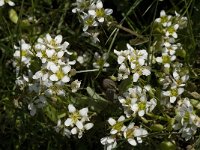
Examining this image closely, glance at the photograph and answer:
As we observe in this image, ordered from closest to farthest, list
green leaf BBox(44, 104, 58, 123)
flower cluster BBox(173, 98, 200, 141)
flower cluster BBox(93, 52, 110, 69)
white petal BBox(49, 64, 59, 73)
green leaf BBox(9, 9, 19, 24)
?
flower cluster BBox(173, 98, 200, 141) < white petal BBox(49, 64, 59, 73) < green leaf BBox(44, 104, 58, 123) < flower cluster BBox(93, 52, 110, 69) < green leaf BBox(9, 9, 19, 24)

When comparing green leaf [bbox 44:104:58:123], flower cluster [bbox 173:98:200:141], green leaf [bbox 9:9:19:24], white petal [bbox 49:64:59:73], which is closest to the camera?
flower cluster [bbox 173:98:200:141]

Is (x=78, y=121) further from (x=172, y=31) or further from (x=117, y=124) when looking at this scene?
(x=172, y=31)

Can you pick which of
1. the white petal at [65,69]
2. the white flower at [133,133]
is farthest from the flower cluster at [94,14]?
the white flower at [133,133]

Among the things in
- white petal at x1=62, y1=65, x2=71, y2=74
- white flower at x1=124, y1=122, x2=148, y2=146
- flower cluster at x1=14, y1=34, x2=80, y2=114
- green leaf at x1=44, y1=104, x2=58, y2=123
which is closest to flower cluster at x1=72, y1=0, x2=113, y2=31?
flower cluster at x1=14, y1=34, x2=80, y2=114

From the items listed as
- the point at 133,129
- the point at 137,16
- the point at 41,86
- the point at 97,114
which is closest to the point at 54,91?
the point at 41,86

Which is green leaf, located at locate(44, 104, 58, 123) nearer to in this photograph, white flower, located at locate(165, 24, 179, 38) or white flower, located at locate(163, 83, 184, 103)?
white flower, located at locate(163, 83, 184, 103)

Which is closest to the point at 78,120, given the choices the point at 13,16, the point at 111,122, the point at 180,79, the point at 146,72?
the point at 111,122
